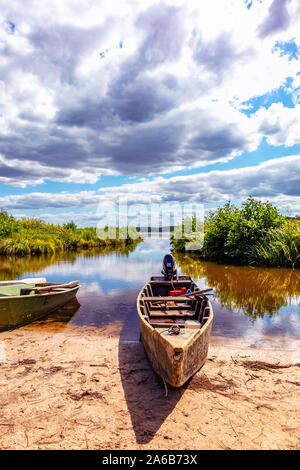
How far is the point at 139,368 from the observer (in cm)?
485

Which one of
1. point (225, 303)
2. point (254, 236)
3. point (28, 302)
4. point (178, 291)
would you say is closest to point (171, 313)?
point (178, 291)

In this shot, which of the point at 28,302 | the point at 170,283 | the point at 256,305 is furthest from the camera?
the point at 256,305

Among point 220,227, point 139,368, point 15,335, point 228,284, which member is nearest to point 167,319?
point 139,368

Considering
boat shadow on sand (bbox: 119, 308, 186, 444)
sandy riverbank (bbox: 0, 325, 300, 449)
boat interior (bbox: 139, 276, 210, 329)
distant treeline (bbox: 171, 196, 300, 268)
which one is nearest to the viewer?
sandy riverbank (bbox: 0, 325, 300, 449)

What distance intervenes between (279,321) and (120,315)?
4.58 meters

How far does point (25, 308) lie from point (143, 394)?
4.48 m

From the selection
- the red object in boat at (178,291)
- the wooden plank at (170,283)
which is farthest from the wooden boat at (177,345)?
the wooden plank at (170,283)

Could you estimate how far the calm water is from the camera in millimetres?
6750

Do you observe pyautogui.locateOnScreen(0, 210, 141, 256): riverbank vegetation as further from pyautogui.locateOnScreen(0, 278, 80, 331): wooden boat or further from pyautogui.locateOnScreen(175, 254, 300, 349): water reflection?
pyautogui.locateOnScreen(0, 278, 80, 331): wooden boat

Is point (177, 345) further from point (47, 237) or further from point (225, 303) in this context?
point (47, 237)

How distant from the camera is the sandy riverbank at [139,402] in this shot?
3150 millimetres

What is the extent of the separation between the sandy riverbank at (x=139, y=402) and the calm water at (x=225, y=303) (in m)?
1.09

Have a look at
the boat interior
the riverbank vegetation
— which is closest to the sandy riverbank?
the boat interior

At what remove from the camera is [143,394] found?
4.05 metres
